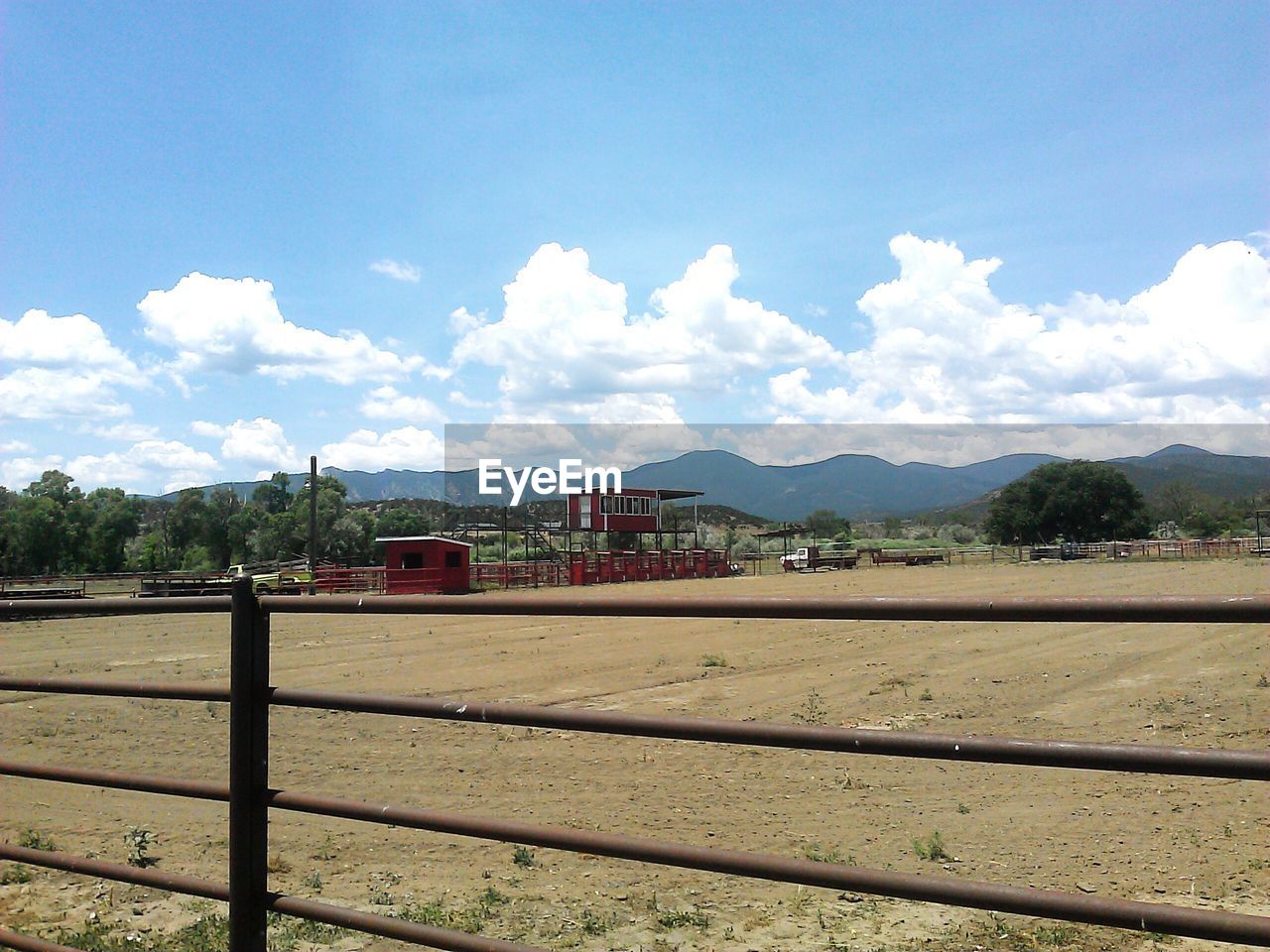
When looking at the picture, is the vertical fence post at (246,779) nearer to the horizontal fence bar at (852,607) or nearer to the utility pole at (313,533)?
the horizontal fence bar at (852,607)

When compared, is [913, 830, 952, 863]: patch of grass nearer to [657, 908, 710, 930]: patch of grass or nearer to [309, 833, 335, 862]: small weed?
[657, 908, 710, 930]: patch of grass

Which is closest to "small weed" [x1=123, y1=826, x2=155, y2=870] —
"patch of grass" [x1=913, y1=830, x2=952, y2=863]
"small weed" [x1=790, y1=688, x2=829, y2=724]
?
"patch of grass" [x1=913, y1=830, x2=952, y2=863]

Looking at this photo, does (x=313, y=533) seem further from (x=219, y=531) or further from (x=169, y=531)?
(x=169, y=531)

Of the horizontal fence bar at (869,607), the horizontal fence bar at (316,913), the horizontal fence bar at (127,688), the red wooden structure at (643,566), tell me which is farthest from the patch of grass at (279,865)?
the red wooden structure at (643,566)

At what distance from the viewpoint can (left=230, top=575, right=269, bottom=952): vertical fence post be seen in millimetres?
3115

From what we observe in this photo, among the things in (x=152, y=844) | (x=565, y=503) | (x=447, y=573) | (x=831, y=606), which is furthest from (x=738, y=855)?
(x=565, y=503)

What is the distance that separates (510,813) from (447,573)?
36.4 meters

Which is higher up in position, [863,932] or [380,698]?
[380,698]

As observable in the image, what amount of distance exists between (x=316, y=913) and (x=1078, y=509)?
368 ft

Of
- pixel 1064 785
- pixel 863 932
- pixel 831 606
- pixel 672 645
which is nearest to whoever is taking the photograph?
pixel 831 606

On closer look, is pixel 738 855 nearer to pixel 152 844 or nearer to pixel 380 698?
pixel 380 698

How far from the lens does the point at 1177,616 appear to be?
209cm

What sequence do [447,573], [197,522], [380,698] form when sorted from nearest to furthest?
[380,698], [447,573], [197,522]

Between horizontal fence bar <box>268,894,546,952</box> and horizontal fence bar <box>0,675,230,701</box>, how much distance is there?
2.26ft
